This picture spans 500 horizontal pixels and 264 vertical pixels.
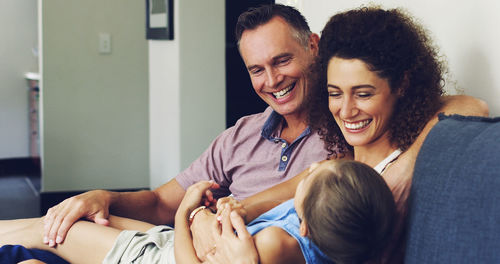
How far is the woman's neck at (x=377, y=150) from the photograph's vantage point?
1.42 m

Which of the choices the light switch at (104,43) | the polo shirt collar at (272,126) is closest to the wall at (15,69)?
the light switch at (104,43)

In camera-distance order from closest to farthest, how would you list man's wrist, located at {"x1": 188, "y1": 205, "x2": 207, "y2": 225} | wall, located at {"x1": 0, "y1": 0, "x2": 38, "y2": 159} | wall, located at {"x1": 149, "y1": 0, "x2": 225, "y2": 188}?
man's wrist, located at {"x1": 188, "y1": 205, "x2": 207, "y2": 225}, wall, located at {"x1": 149, "y1": 0, "x2": 225, "y2": 188}, wall, located at {"x1": 0, "y1": 0, "x2": 38, "y2": 159}

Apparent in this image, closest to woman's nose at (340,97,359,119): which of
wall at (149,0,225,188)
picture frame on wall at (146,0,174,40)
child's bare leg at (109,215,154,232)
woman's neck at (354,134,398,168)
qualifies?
woman's neck at (354,134,398,168)

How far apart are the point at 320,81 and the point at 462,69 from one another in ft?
1.18

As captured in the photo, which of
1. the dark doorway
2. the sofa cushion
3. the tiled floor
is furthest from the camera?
the tiled floor

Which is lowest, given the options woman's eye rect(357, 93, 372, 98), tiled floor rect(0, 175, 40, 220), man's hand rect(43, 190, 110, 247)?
tiled floor rect(0, 175, 40, 220)

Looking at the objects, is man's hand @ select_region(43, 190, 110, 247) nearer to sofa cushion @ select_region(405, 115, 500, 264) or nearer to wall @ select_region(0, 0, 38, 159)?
sofa cushion @ select_region(405, 115, 500, 264)

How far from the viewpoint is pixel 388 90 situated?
1326mm

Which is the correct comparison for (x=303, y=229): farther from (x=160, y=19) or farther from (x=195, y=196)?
(x=160, y=19)

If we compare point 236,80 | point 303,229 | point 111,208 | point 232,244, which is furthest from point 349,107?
point 236,80

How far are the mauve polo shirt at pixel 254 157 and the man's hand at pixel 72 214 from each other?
0.36 metres

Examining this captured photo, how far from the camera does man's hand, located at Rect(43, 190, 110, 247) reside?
5.79 ft

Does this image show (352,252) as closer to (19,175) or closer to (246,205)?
(246,205)

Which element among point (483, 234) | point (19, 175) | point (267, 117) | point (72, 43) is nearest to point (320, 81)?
point (267, 117)
